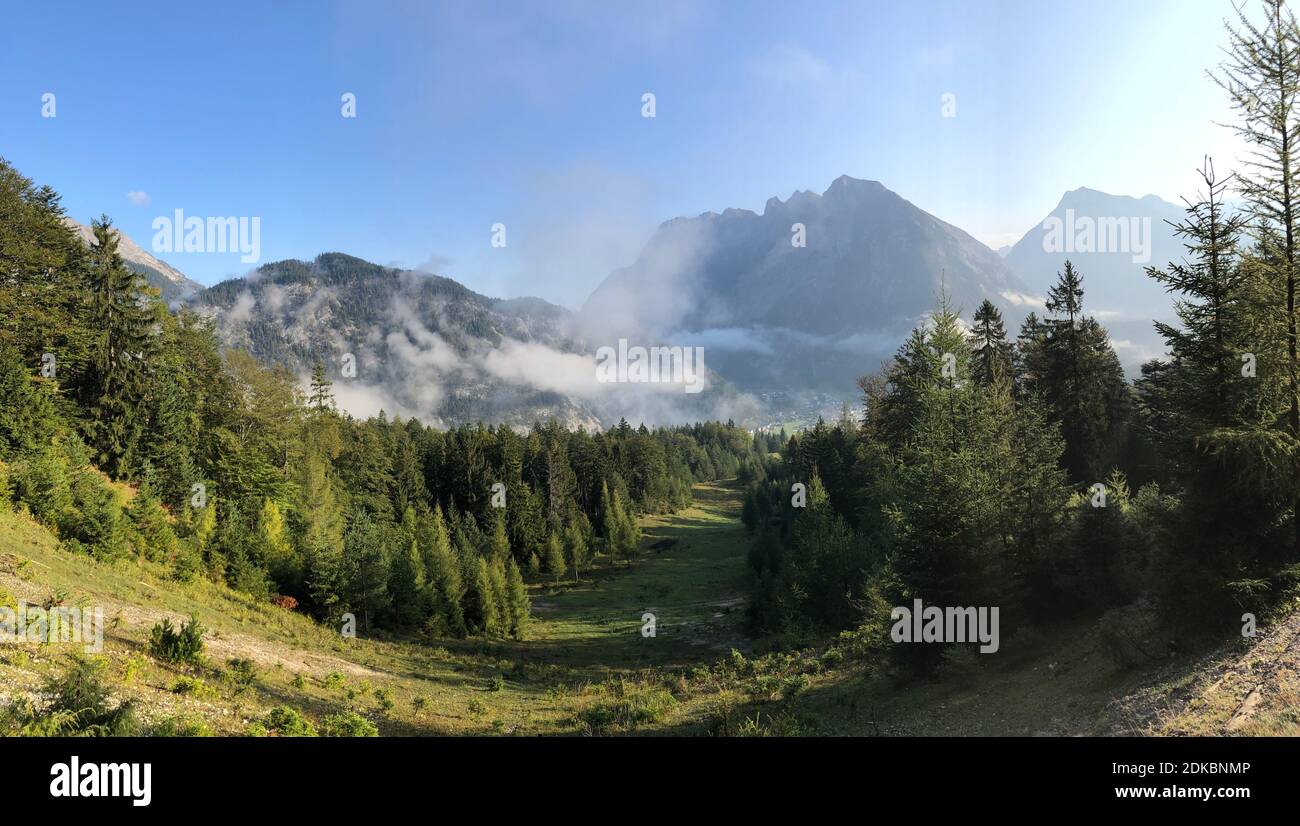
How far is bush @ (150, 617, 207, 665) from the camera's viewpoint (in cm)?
1653

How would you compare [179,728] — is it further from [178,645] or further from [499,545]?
[499,545]

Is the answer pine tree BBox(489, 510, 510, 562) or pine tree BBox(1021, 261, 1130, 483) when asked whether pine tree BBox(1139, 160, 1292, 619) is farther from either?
pine tree BBox(489, 510, 510, 562)

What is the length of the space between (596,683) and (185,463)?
37.0 metres

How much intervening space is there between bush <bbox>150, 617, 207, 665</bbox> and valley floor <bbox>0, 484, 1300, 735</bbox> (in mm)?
496

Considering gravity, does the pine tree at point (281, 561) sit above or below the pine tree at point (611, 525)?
above

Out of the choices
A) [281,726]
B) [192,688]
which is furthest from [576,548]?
[281,726]

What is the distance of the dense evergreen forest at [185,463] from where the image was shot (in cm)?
3141

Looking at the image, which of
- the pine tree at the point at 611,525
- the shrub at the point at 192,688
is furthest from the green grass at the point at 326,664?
the pine tree at the point at 611,525

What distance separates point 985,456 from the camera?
912 inches

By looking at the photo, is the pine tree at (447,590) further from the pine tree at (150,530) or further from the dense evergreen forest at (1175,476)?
the dense evergreen forest at (1175,476)

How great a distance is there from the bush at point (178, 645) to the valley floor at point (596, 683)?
0.50 metres

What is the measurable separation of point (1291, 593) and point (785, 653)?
2366cm

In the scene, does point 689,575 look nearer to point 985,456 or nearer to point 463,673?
point 463,673

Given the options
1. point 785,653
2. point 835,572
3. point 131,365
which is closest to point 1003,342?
point 835,572
